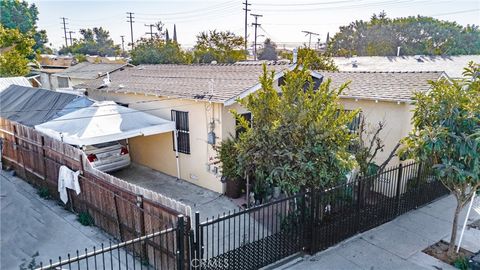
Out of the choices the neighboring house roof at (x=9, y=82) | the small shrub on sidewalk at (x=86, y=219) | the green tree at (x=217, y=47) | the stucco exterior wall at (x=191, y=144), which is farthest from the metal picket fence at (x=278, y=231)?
the green tree at (x=217, y=47)

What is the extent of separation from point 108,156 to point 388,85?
386 inches

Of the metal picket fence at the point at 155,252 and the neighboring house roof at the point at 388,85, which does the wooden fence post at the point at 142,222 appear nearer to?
the metal picket fence at the point at 155,252

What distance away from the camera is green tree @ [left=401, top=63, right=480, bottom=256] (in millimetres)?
6180

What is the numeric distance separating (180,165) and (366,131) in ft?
21.0

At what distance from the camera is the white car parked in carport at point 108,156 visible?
1093cm

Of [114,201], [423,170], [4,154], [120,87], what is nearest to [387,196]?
[423,170]

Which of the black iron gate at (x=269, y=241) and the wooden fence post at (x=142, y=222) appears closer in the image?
the black iron gate at (x=269, y=241)

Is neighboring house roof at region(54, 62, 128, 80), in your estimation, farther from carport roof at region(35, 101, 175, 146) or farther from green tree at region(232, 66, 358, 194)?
green tree at region(232, 66, 358, 194)

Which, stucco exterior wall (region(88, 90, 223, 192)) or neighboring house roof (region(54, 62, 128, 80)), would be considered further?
neighboring house roof (region(54, 62, 128, 80))

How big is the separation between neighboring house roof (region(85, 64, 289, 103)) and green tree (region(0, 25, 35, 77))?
601 inches

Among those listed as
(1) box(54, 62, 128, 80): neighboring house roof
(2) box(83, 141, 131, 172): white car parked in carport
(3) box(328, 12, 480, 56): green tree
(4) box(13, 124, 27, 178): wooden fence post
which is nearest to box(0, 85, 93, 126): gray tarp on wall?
(4) box(13, 124, 27, 178): wooden fence post

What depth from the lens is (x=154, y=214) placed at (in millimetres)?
6195

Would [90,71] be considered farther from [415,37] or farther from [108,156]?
[415,37]

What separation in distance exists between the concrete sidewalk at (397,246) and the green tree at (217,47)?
25528mm
